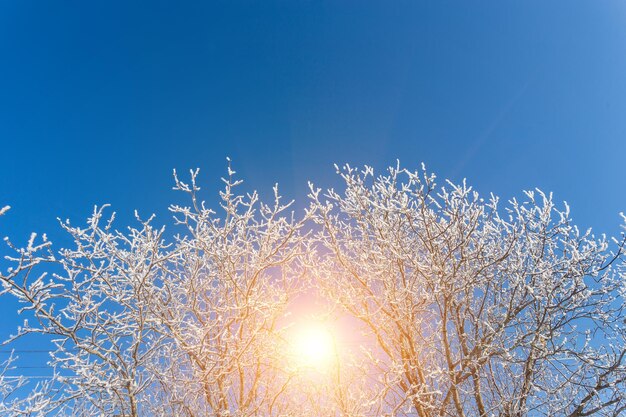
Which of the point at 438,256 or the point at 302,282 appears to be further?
the point at 302,282

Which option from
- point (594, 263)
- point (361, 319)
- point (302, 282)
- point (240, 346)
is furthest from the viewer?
point (302, 282)

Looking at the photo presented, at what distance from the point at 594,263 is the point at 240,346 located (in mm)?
5190

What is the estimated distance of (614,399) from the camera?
231 inches

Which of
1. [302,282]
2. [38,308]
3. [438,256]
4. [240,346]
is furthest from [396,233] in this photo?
[38,308]

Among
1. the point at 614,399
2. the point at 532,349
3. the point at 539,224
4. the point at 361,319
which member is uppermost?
the point at 539,224

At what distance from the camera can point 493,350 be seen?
5.89 metres

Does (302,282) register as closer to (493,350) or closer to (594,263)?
(493,350)

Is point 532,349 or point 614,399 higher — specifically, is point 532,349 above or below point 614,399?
above

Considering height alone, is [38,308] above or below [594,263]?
below

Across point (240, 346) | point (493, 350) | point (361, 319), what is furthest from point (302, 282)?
point (493, 350)

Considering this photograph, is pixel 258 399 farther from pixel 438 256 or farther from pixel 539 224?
pixel 539 224

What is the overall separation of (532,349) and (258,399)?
4162 millimetres

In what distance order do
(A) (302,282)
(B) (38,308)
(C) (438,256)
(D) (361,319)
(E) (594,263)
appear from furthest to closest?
1. (A) (302,282)
2. (D) (361,319)
3. (E) (594,263)
4. (C) (438,256)
5. (B) (38,308)

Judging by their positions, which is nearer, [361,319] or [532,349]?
[532,349]
